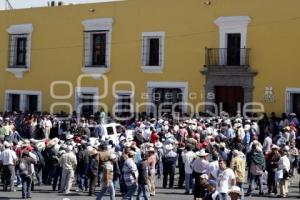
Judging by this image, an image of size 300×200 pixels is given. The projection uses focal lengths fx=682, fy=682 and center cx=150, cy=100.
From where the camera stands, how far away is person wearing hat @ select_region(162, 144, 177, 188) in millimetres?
20109

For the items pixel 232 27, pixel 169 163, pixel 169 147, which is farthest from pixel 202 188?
pixel 232 27

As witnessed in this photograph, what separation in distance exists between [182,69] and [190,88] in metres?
0.99

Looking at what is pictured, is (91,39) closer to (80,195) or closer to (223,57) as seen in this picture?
(223,57)

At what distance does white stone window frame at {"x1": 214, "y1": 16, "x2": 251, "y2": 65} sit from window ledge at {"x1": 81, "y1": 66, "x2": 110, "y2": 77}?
6.65 metres

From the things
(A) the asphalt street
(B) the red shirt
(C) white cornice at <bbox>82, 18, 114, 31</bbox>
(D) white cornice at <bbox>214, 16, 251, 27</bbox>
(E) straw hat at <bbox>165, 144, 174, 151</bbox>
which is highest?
(C) white cornice at <bbox>82, 18, 114, 31</bbox>

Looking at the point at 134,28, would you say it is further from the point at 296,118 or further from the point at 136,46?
the point at 296,118

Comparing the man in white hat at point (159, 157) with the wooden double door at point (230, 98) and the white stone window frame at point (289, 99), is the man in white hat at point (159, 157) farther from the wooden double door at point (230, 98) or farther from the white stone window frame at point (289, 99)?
the wooden double door at point (230, 98)

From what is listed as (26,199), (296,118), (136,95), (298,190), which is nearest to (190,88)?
(136,95)

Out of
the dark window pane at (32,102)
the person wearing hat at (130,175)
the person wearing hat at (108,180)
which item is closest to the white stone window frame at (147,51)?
the dark window pane at (32,102)

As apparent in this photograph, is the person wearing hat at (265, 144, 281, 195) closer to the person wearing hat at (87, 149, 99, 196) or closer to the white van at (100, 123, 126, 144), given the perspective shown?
the person wearing hat at (87, 149, 99, 196)

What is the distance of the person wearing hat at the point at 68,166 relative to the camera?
19.6m

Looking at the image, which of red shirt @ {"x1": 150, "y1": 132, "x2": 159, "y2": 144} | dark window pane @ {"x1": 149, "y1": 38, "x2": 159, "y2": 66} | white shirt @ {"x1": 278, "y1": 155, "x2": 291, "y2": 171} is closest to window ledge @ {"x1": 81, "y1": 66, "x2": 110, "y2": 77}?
dark window pane @ {"x1": 149, "y1": 38, "x2": 159, "y2": 66}

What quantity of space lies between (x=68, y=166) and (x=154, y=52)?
45.9 ft

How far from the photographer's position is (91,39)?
114ft
